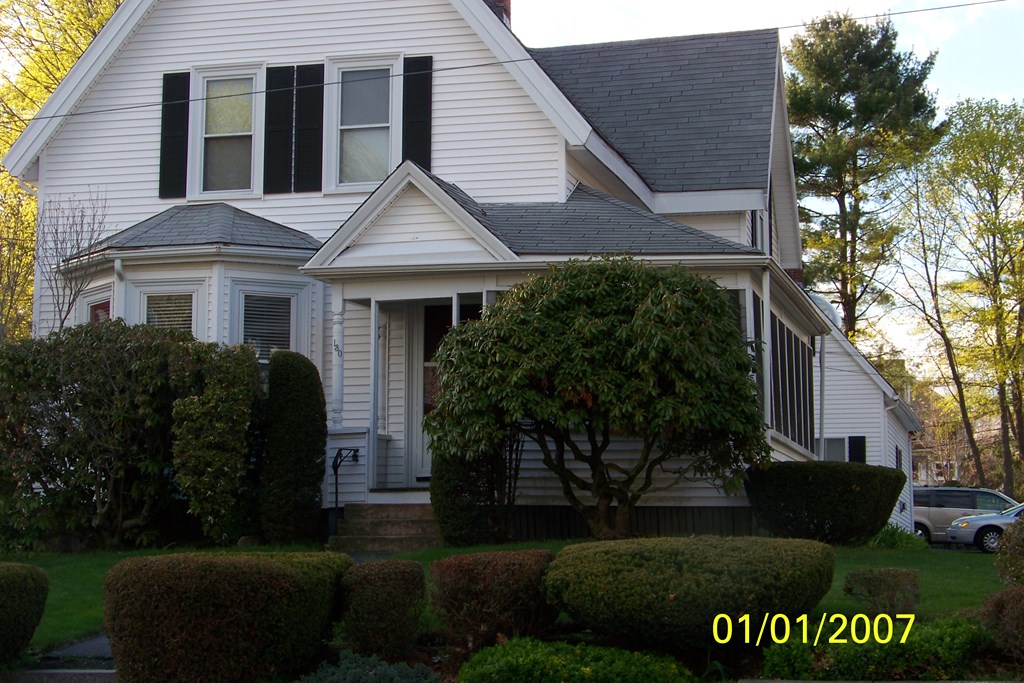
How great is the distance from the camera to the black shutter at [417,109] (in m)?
16.3

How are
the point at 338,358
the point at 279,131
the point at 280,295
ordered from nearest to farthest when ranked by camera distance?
the point at 338,358 → the point at 280,295 → the point at 279,131

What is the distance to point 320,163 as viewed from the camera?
54.5ft

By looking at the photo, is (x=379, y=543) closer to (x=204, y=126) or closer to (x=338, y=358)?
(x=338, y=358)

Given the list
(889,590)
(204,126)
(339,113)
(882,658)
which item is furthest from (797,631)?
(204,126)

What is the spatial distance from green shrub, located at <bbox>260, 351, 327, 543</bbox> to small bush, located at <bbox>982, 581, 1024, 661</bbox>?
7.68 metres

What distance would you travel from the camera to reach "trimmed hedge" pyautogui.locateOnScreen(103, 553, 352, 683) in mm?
7742

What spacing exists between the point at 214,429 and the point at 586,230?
4850mm

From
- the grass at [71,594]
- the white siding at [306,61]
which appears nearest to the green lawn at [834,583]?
the grass at [71,594]

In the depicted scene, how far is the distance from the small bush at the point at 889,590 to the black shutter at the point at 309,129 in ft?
33.7

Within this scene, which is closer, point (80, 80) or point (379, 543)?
point (379, 543)

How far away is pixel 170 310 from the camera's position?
15.7 meters

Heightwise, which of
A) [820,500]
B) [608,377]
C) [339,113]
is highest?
[339,113]

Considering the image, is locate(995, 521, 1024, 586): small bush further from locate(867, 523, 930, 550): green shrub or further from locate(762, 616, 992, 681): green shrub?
locate(867, 523, 930, 550): green shrub

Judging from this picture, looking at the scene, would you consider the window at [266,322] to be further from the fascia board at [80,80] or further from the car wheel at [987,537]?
the car wheel at [987,537]
